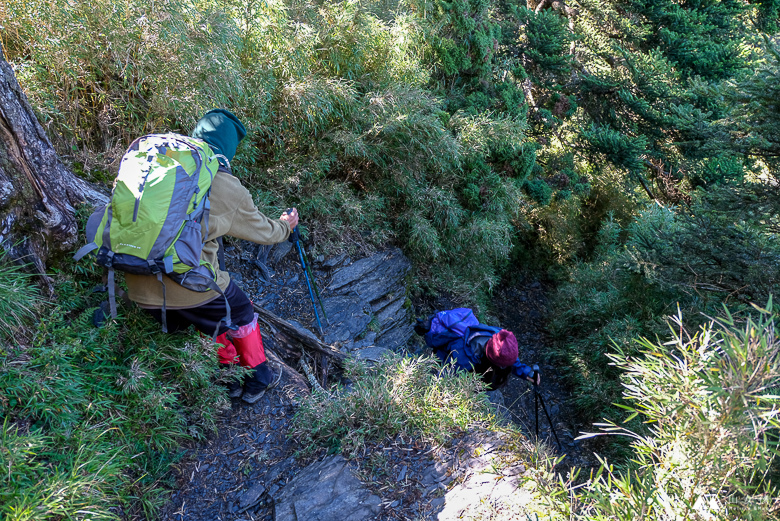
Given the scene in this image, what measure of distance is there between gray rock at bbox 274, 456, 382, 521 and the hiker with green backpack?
3.56 ft

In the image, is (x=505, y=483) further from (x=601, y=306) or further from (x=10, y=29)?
(x=601, y=306)

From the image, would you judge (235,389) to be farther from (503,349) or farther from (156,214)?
(503,349)

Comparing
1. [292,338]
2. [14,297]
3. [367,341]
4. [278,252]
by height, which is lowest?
[367,341]

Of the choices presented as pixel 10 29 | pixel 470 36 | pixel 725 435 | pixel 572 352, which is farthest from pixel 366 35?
pixel 572 352

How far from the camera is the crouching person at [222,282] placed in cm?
283

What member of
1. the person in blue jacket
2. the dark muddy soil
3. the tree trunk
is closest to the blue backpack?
the person in blue jacket

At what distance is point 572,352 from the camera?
794 centimetres

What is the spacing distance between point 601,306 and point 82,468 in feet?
24.8

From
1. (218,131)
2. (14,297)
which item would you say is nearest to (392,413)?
(218,131)

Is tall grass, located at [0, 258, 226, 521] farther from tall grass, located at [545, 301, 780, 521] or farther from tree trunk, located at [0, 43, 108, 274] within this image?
tall grass, located at [545, 301, 780, 521]

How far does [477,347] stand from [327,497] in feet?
8.10

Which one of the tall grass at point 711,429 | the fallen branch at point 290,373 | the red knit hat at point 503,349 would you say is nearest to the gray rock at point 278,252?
the fallen branch at point 290,373

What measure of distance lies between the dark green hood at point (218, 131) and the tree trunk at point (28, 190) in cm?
104

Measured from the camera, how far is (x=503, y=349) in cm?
438
